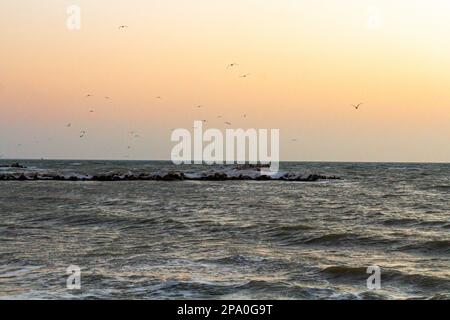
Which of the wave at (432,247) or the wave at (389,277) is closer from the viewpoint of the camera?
the wave at (389,277)

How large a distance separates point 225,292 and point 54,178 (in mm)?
63708

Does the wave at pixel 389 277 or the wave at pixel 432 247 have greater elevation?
the wave at pixel 389 277

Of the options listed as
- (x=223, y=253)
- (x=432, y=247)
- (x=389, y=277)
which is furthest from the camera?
(x=432, y=247)

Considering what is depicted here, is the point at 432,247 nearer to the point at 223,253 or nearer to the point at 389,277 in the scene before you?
the point at 389,277

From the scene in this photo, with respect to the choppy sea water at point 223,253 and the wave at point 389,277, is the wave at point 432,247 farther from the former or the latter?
the wave at point 389,277

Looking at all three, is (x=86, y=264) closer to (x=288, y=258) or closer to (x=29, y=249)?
(x=29, y=249)

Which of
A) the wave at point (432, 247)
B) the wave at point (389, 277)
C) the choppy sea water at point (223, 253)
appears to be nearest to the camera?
the choppy sea water at point (223, 253)

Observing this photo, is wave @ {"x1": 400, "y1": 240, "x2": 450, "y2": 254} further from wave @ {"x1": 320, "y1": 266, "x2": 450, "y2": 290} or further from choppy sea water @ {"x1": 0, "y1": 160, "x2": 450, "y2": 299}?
wave @ {"x1": 320, "y1": 266, "x2": 450, "y2": 290}

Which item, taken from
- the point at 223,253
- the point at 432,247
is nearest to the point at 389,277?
the point at 223,253

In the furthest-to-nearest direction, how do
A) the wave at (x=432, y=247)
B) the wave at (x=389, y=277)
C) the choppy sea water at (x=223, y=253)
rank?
the wave at (x=432, y=247), the wave at (x=389, y=277), the choppy sea water at (x=223, y=253)

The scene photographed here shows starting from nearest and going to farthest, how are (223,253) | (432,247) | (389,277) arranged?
1. (389,277)
2. (223,253)
3. (432,247)

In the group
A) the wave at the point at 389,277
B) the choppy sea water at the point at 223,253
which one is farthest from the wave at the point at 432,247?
the wave at the point at 389,277

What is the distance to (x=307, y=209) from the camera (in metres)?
32.6

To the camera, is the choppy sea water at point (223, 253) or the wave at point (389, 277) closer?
the choppy sea water at point (223, 253)
